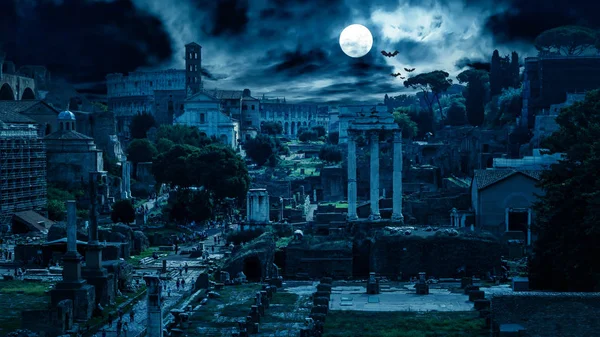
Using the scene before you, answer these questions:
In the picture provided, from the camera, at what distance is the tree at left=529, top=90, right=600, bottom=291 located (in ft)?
74.2

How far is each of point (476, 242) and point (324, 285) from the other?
19.8 feet

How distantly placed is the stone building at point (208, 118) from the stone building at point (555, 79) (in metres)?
Result: 36.6

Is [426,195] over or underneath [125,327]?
over

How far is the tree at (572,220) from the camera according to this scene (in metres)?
22.6

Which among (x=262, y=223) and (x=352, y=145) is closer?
(x=352, y=145)

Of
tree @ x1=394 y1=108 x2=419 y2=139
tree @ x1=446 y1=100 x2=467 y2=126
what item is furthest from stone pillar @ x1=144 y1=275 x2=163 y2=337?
tree @ x1=446 y1=100 x2=467 y2=126

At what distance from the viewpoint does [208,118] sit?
90.4m

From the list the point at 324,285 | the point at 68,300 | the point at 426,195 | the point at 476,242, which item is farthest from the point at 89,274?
the point at 426,195

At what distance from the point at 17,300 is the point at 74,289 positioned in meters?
2.91

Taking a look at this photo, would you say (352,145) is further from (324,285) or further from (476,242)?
(324,285)

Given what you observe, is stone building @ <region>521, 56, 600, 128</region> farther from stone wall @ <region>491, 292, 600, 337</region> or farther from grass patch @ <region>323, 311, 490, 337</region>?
stone wall @ <region>491, 292, 600, 337</region>

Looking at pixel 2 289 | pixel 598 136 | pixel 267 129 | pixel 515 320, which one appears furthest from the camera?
pixel 267 129

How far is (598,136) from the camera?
25.0m

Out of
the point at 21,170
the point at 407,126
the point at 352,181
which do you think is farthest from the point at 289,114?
the point at 352,181
